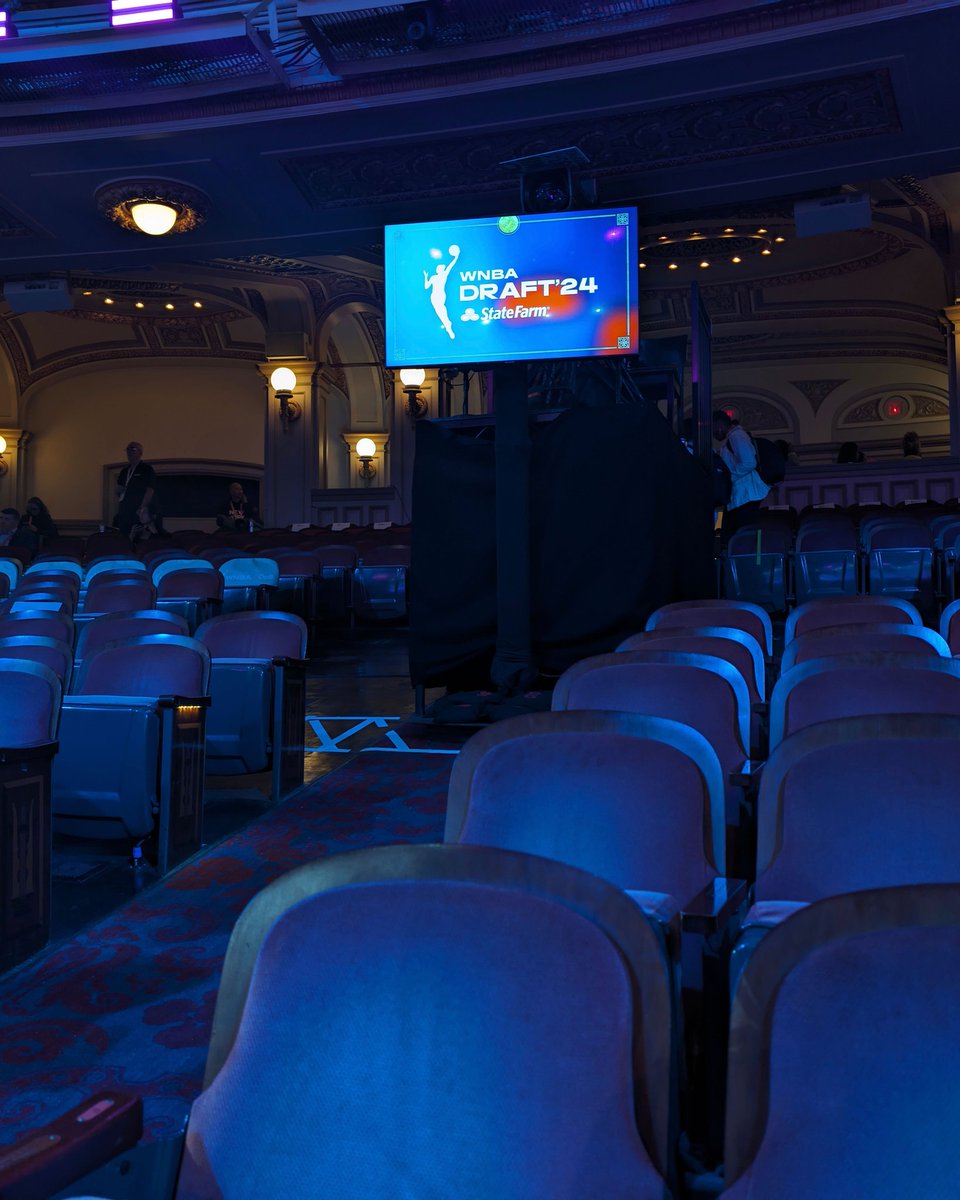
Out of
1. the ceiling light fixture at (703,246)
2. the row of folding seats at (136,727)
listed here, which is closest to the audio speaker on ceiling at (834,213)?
the ceiling light fixture at (703,246)

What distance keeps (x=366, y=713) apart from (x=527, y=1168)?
5.01 meters

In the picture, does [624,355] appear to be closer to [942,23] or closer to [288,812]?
[288,812]

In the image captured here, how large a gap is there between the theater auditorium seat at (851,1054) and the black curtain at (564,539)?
167 inches

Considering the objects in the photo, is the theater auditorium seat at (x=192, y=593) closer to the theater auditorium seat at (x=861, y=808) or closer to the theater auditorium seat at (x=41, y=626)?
the theater auditorium seat at (x=41, y=626)

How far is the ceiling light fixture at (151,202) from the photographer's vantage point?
888 centimetres

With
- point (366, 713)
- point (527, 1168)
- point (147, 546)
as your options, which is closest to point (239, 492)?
point (147, 546)

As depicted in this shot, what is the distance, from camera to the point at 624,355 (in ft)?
15.4

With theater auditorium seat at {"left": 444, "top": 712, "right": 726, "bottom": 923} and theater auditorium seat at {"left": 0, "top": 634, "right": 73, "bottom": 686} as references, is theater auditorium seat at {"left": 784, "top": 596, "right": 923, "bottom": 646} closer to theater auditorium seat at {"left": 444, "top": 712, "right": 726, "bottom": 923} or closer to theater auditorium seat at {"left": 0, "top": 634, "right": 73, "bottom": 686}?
theater auditorium seat at {"left": 444, "top": 712, "right": 726, "bottom": 923}

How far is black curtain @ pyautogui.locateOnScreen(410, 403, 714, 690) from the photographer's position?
516 centimetres

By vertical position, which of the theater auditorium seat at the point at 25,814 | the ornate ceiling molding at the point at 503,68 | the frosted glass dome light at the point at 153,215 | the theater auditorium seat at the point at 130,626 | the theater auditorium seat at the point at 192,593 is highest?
the ornate ceiling molding at the point at 503,68

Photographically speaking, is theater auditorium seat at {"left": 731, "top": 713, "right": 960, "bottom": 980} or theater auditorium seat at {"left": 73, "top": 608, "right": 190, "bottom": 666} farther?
theater auditorium seat at {"left": 73, "top": 608, "right": 190, "bottom": 666}

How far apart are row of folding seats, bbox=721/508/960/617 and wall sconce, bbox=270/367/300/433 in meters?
8.00

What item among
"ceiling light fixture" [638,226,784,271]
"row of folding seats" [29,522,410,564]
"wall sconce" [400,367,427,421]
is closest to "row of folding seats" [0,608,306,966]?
"row of folding seats" [29,522,410,564]

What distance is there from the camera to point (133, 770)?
11.0 ft
